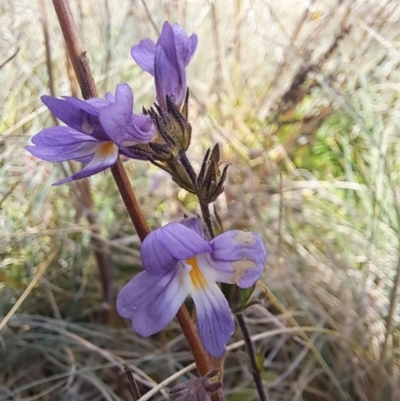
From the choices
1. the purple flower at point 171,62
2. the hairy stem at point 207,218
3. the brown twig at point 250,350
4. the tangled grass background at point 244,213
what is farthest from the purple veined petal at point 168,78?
the tangled grass background at point 244,213

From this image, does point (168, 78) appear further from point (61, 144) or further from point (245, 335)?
point (245, 335)

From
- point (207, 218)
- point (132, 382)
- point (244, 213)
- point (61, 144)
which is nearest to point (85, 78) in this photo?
point (61, 144)

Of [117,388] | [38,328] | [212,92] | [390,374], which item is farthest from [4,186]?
[390,374]

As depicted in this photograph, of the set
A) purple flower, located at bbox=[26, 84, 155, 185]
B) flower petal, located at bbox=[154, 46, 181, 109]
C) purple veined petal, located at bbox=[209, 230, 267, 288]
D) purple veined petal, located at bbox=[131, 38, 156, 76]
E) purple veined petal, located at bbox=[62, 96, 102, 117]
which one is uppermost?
purple veined petal, located at bbox=[131, 38, 156, 76]

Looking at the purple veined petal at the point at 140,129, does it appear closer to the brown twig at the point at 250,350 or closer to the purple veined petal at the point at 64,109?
the purple veined petal at the point at 64,109

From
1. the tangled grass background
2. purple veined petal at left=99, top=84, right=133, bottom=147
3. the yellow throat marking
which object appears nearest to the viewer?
purple veined petal at left=99, top=84, right=133, bottom=147

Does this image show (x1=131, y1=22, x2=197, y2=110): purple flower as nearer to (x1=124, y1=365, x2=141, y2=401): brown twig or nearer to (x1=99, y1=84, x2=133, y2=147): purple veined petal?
(x1=99, y1=84, x2=133, y2=147): purple veined petal

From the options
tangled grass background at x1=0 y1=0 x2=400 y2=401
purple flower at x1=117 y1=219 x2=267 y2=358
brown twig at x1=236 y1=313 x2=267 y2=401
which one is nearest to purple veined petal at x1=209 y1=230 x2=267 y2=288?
purple flower at x1=117 y1=219 x2=267 y2=358

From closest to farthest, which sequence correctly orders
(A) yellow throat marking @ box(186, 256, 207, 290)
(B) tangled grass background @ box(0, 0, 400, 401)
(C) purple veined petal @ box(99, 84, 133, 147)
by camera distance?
(C) purple veined petal @ box(99, 84, 133, 147) → (A) yellow throat marking @ box(186, 256, 207, 290) → (B) tangled grass background @ box(0, 0, 400, 401)
